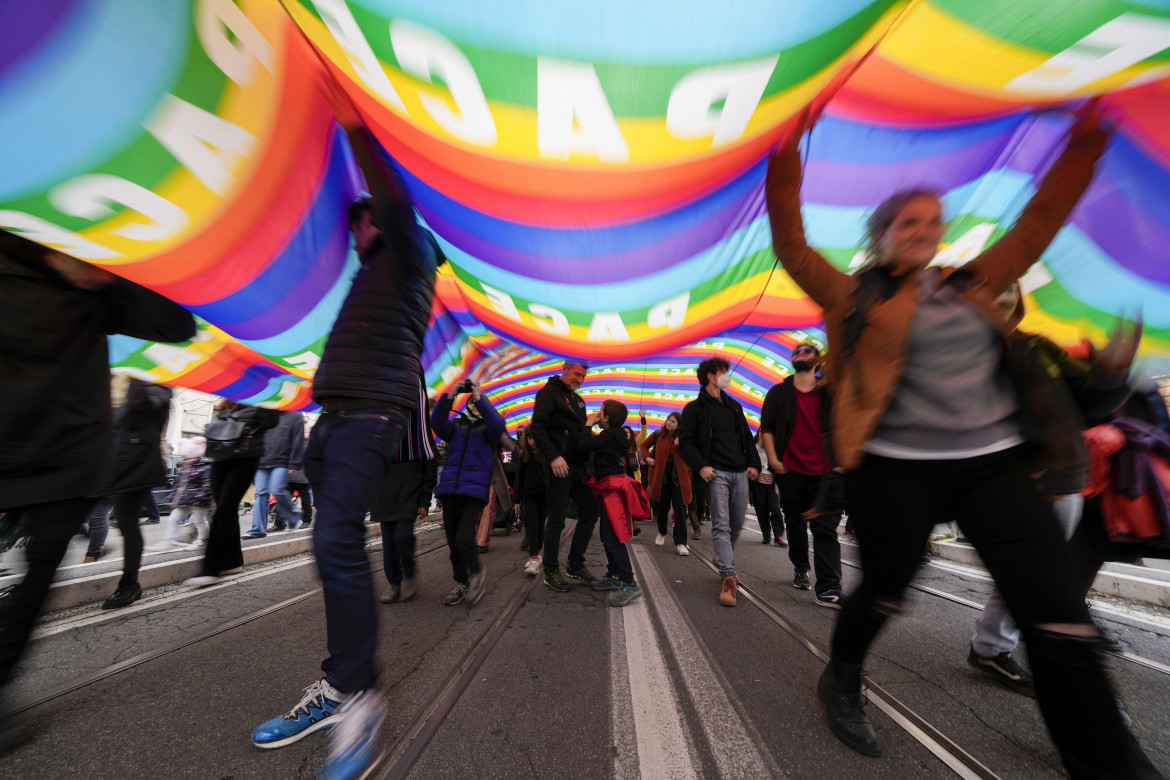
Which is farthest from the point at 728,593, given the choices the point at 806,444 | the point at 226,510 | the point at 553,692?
the point at 226,510

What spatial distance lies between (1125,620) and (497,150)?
5.01m

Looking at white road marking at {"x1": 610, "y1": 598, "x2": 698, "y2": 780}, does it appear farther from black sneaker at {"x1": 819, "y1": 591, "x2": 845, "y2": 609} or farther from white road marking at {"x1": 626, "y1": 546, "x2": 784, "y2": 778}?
black sneaker at {"x1": 819, "y1": 591, "x2": 845, "y2": 609}

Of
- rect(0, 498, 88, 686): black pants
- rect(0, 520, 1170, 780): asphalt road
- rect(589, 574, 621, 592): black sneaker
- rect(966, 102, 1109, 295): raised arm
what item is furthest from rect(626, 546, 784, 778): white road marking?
rect(0, 498, 88, 686): black pants

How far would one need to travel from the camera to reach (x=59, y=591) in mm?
2762

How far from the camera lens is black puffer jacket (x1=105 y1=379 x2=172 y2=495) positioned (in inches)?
108

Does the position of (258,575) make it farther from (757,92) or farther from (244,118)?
(757,92)

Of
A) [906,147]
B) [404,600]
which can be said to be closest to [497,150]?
[906,147]

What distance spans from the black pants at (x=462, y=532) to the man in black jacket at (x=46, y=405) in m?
1.96

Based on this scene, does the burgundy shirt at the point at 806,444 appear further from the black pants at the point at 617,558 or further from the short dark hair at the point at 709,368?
the black pants at the point at 617,558

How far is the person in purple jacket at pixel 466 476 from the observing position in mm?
3178

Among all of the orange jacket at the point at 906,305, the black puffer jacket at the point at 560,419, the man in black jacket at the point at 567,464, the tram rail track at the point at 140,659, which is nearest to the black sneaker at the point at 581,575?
the man in black jacket at the point at 567,464

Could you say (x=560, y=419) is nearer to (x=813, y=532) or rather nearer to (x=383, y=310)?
(x=813, y=532)

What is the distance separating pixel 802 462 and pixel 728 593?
1.18 meters

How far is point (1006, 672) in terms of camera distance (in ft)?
6.25
